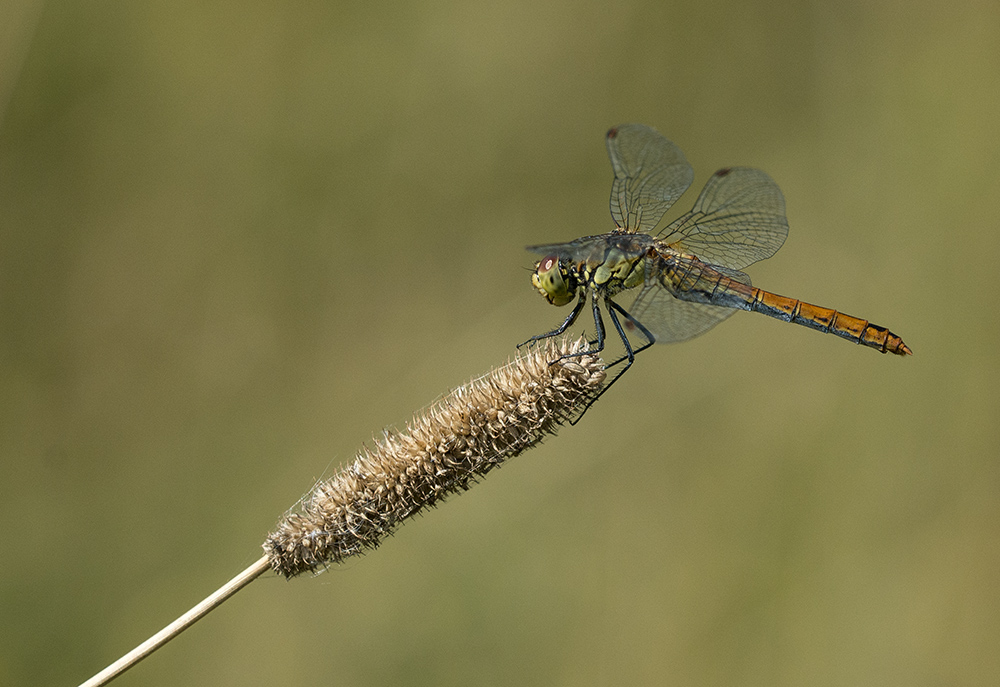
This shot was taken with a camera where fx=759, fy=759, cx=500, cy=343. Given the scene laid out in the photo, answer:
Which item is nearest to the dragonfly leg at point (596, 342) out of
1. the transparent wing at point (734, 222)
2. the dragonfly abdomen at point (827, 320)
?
the transparent wing at point (734, 222)

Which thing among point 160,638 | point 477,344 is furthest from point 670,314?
point 477,344

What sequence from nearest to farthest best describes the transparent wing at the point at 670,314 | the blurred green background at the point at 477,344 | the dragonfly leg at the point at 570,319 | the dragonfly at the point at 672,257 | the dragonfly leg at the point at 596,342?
the dragonfly leg at the point at 596,342 → the dragonfly leg at the point at 570,319 → the transparent wing at the point at 670,314 → the dragonfly at the point at 672,257 → the blurred green background at the point at 477,344

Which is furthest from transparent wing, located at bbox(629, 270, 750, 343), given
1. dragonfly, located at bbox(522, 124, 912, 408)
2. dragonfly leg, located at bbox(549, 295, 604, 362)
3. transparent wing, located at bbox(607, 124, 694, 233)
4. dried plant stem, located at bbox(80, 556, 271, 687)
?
dried plant stem, located at bbox(80, 556, 271, 687)

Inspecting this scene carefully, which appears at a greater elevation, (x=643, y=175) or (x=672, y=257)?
(x=643, y=175)

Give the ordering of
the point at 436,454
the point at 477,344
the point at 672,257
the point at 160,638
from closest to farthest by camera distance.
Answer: the point at 160,638
the point at 436,454
the point at 672,257
the point at 477,344

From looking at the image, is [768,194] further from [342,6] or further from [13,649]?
[13,649]

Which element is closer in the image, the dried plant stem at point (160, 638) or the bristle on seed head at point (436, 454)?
the dried plant stem at point (160, 638)

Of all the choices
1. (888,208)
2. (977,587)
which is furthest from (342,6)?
(977,587)

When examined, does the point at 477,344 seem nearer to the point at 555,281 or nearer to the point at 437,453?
the point at 555,281

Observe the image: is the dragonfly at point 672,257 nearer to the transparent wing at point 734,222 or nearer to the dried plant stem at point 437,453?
the transparent wing at point 734,222
